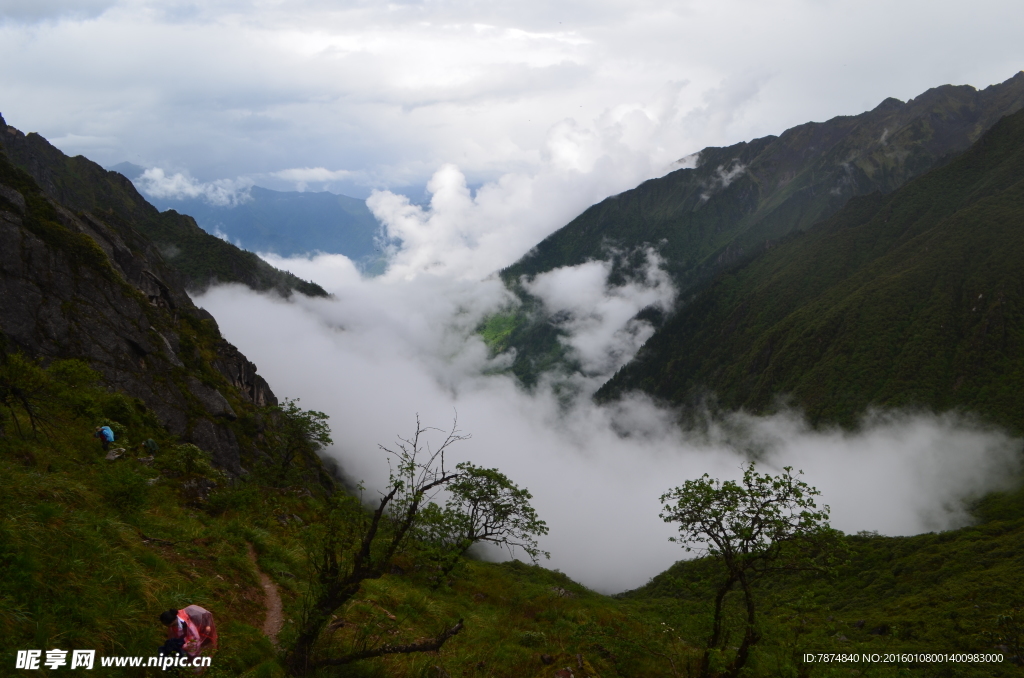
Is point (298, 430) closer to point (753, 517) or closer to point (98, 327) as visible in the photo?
point (98, 327)

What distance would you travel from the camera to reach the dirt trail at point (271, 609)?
548 inches

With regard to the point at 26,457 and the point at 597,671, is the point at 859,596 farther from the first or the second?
the point at 26,457

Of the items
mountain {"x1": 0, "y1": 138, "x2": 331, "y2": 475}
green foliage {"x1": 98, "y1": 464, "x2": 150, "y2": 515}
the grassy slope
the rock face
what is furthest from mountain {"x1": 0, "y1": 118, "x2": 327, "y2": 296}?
green foliage {"x1": 98, "y1": 464, "x2": 150, "y2": 515}

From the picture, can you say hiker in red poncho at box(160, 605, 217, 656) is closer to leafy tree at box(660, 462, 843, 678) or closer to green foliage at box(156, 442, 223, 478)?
leafy tree at box(660, 462, 843, 678)

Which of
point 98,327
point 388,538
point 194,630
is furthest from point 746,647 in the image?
point 98,327

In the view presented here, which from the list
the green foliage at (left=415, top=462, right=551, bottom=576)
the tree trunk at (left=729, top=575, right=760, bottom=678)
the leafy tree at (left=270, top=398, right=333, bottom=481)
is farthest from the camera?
the leafy tree at (left=270, top=398, right=333, bottom=481)

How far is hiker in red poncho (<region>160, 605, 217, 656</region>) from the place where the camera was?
10382 mm

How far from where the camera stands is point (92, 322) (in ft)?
161

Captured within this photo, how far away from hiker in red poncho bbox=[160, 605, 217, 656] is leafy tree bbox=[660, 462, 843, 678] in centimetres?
1301

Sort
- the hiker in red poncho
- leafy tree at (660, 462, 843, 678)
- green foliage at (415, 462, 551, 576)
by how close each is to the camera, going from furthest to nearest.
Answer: leafy tree at (660, 462, 843, 678) < green foliage at (415, 462, 551, 576) < the hiker in red poncho

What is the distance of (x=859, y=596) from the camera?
106 metres

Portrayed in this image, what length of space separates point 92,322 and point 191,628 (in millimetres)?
51796

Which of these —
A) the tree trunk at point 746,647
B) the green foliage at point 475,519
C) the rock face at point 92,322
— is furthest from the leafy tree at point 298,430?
the tree trunk at point 746,647

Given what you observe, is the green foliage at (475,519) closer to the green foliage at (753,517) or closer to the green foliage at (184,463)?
the green foliage at (753,517)
